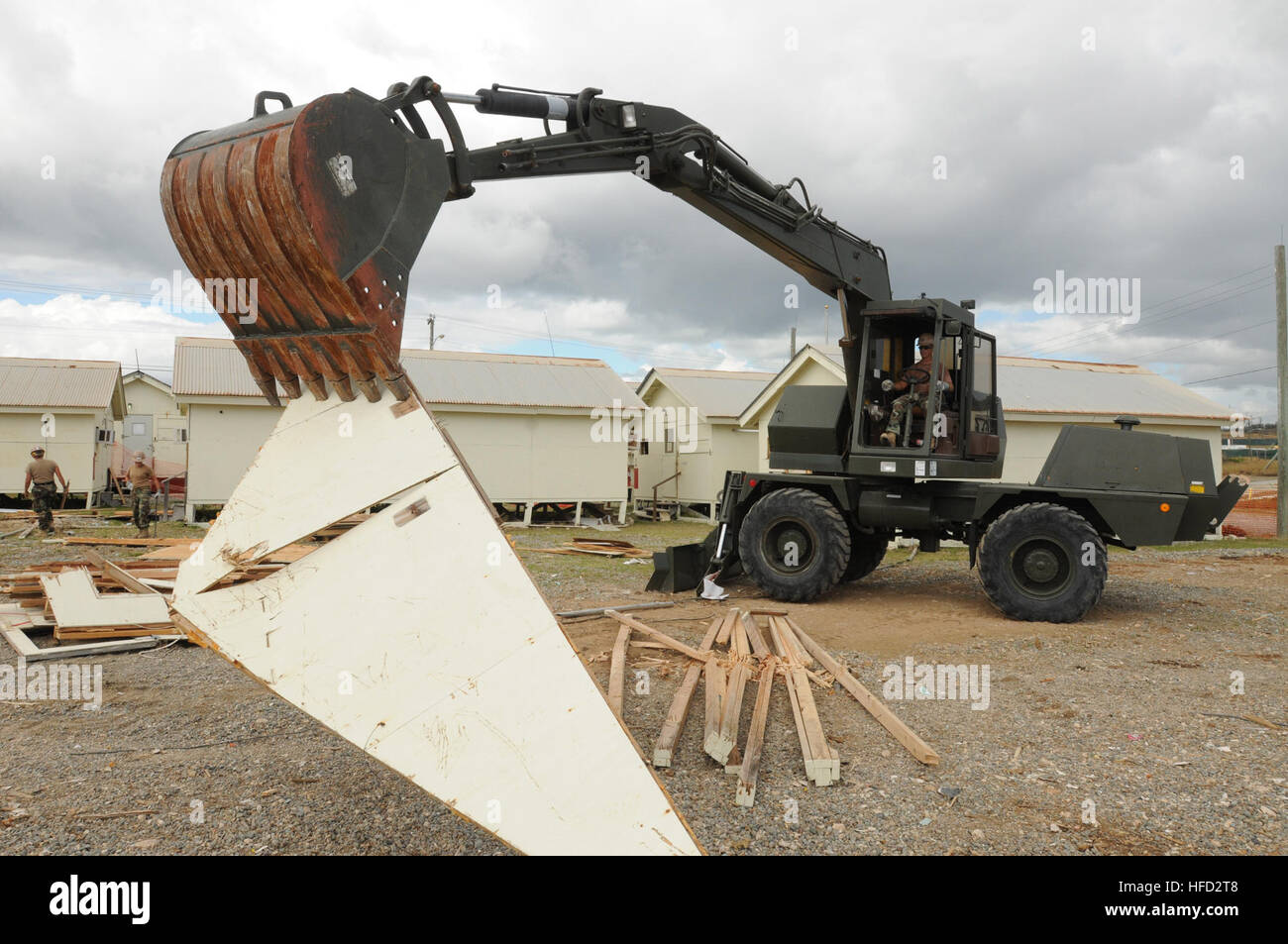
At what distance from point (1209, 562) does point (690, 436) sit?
14222mm

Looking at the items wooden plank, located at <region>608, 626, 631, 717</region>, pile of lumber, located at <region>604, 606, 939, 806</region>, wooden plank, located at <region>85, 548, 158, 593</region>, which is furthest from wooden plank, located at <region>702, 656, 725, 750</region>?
wooden plank, located at <region>85, 548, 158, 593</region>

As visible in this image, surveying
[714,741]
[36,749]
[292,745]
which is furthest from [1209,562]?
[36,749]

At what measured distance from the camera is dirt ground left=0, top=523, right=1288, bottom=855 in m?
4.12

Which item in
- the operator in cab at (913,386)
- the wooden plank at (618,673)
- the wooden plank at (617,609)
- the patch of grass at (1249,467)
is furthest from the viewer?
the patch of grass at (1249,467)

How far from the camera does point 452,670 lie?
10.8 feet

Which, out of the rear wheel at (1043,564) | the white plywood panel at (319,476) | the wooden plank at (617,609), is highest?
the white plywood panel at (319,476)

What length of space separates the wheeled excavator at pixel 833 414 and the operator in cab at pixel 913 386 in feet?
0.17

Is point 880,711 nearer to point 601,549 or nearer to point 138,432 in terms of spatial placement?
point 601,549

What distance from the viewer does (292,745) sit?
5324mm

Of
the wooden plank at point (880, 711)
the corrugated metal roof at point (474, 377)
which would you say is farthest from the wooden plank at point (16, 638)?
the corrugated metal roof at point (474, 377)

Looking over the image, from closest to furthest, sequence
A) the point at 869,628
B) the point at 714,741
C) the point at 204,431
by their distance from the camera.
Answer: the point at 714,741 → the point at 869,628 → the point at 204,431

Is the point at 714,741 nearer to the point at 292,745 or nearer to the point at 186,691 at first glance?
the point at 292,745

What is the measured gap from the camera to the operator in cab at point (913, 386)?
388 inches

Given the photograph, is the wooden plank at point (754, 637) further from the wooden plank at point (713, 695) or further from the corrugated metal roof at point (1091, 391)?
the corrugated metal roof at point (1091, 391)
